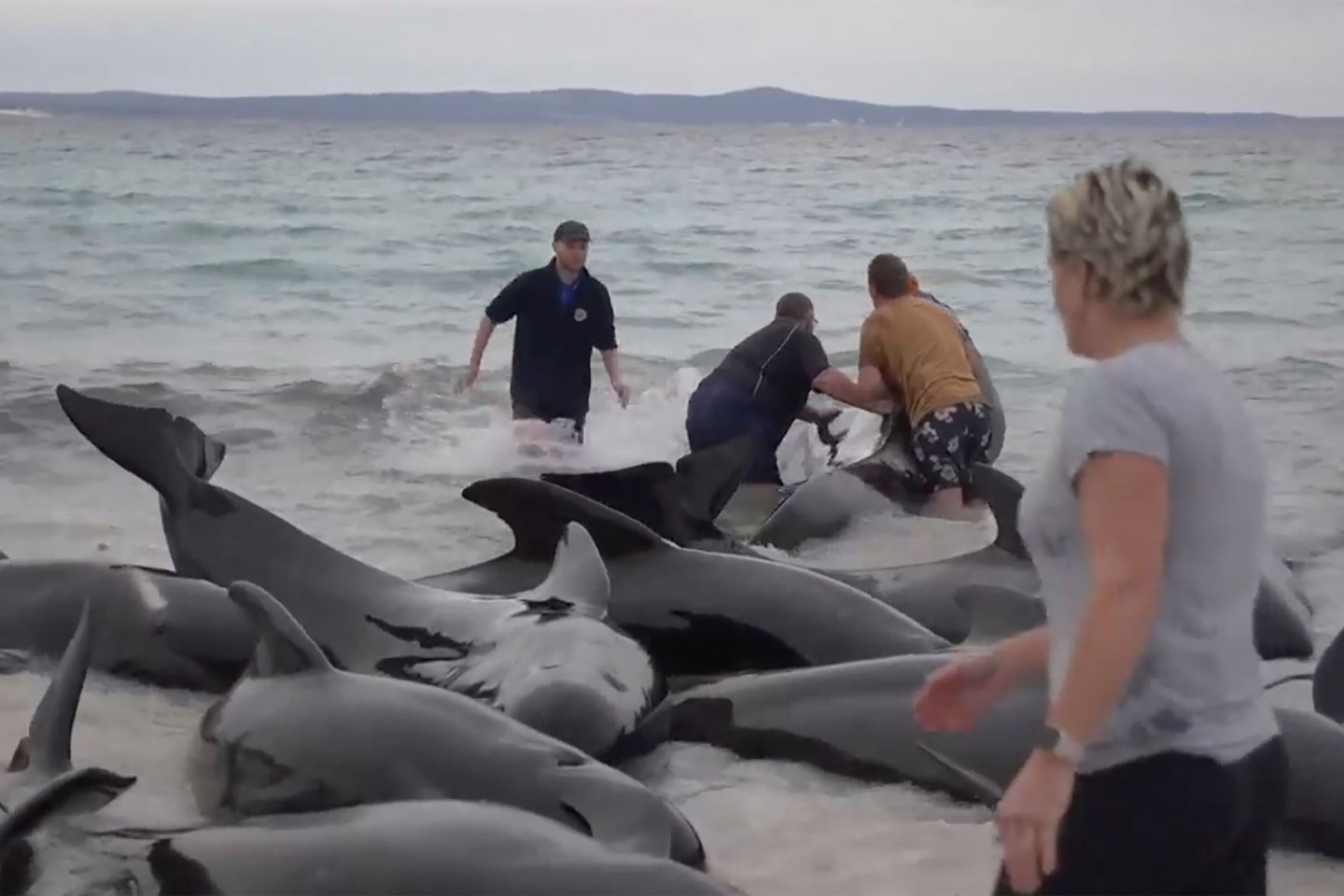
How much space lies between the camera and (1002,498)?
6.88 meters

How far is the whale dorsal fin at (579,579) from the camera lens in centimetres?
575

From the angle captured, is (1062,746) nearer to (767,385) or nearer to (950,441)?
(950,441)

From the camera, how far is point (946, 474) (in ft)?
33.8

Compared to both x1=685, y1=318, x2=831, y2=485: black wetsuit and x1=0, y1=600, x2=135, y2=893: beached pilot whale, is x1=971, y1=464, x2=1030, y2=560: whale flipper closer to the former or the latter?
x1=0, y1=600, x2=135, y2=893: beached pilot whale

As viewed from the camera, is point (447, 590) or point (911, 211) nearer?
point (447, 590)

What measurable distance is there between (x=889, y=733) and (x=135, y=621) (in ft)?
9.32

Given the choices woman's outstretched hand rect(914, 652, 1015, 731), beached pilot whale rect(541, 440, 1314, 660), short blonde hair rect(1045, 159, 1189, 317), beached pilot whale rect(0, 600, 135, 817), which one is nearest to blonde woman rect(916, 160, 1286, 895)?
short blonde hair rect(1045, 159, 1189, 317)

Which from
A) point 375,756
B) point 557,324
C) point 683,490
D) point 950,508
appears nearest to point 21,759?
point 375,756

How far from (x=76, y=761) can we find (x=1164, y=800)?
3.61 meters

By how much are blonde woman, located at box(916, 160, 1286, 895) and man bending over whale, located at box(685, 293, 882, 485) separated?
25.3 feet

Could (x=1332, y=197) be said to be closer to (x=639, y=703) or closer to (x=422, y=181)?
(x=422, y=181)

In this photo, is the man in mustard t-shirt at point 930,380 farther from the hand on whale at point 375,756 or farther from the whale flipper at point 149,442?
the hand on whale at point 375,756

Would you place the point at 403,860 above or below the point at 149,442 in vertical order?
below

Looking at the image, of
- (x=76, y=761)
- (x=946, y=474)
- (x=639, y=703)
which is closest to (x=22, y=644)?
(x=76, y=761)
